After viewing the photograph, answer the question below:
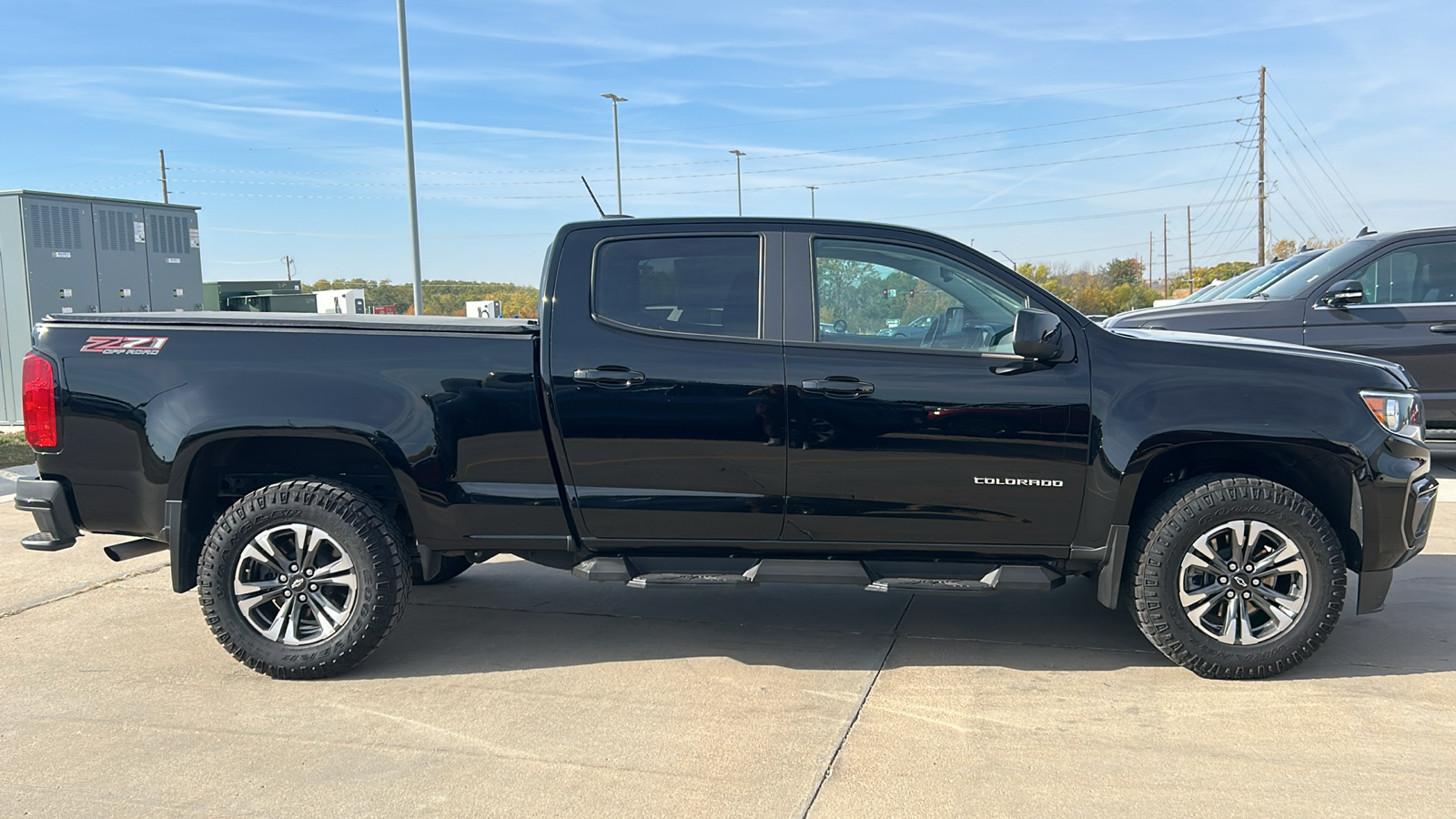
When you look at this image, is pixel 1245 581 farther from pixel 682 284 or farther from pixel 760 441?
pixel 682 284

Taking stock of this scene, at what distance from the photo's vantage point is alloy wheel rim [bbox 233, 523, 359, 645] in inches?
168

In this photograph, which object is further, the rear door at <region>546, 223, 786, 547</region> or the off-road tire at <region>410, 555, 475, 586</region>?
the off-road tire at <region>410, 555, 475, 586</region>

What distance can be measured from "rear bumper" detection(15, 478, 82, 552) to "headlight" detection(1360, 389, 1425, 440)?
5125 mm

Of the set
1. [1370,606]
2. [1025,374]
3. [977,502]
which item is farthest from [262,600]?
[1370,606]

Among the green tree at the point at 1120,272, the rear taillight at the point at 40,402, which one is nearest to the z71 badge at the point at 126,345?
the rear taillight at the point at 40,402

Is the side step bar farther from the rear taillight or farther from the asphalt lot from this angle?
the rear taillight

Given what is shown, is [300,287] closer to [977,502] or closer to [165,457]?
[165,457]

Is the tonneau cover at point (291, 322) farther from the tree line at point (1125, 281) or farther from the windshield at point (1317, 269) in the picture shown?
the tree line at point (1125, 281)

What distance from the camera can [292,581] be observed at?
14.1 feet

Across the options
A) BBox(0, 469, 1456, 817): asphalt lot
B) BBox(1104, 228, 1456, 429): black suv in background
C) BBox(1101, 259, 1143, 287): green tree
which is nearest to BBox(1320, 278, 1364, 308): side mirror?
BBox(1104, 228, 1456, 429): black suv in background

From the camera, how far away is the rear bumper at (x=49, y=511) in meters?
4.27

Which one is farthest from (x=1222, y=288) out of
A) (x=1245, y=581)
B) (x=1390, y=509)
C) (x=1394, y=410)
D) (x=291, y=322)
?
(x=291, y=322)

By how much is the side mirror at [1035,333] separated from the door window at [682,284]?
101 cm

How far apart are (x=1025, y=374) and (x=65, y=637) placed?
4344 mm
